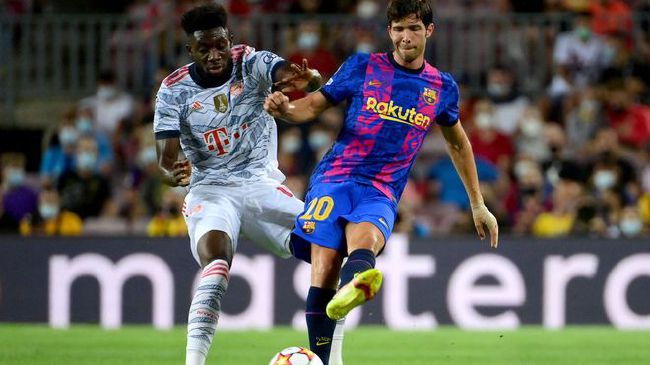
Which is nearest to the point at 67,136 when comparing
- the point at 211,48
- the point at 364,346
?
the point at 364,346

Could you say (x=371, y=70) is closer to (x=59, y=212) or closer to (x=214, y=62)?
(x=214, y=62)

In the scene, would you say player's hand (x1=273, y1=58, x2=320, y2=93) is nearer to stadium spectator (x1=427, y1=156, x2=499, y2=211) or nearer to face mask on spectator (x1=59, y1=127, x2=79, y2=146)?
stadium spectator (x1=427, y1=156, x2=499, y2=211)

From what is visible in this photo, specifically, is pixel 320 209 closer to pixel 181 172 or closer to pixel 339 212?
pixel 339 212

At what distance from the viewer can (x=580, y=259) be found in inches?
555

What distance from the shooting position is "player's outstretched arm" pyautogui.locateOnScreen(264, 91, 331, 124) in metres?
7.44

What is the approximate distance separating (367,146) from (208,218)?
114 cm

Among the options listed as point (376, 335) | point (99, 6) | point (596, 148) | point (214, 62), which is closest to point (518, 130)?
point (596, 148)

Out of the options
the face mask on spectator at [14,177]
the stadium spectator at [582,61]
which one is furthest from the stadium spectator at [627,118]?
the face mask on spectator at [14,177]

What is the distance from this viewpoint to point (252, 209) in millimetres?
8727

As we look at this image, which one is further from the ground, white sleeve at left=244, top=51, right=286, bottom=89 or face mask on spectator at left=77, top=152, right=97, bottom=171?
white sleeve at left=244, top=51, right=286, bottom=89

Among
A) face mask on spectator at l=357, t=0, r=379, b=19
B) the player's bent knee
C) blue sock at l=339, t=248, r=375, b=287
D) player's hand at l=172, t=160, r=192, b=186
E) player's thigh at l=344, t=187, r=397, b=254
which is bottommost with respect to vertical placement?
the player's bent knee

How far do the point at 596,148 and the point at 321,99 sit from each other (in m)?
8.66

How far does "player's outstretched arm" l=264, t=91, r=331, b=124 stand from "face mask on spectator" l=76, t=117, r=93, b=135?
9392mm

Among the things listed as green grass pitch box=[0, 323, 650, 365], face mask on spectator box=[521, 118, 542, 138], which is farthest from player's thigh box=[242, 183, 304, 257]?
face mask on spectator box=[521, 118, 542, 138]
